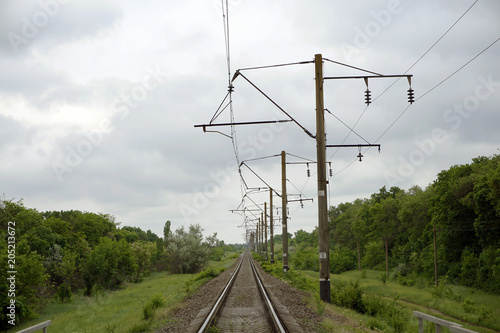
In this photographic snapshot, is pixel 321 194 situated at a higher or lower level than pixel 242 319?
higher

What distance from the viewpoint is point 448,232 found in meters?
42.3

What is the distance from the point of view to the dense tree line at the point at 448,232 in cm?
3578

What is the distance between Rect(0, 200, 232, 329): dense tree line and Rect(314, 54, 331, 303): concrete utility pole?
14826 millimetres

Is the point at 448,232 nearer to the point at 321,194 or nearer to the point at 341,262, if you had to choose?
the point at 341,262

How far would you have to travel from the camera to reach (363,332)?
1129 cm

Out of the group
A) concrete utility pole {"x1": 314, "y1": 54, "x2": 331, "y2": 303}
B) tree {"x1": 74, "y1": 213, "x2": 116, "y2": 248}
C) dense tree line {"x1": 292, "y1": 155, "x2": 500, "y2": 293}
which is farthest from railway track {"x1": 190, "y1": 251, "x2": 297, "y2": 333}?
tree {"x1": 74, "y1": 213, "x2": 116, "y2": 248}

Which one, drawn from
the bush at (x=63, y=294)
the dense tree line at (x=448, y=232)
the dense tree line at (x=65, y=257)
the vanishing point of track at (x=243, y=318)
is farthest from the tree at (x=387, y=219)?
the vanishing point of track at (x=243, y=318)

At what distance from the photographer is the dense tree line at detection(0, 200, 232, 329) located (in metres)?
29.1

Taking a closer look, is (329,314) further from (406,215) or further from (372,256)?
(372,256)

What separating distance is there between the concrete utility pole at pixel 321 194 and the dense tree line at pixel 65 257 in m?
14.8

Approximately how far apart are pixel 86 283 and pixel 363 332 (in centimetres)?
4708

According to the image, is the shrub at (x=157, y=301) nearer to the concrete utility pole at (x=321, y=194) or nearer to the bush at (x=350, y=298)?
the concrete utility pole at (x=321, y=194)

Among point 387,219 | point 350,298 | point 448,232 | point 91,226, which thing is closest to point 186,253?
point 91,226

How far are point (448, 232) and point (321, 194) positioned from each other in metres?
30.6
